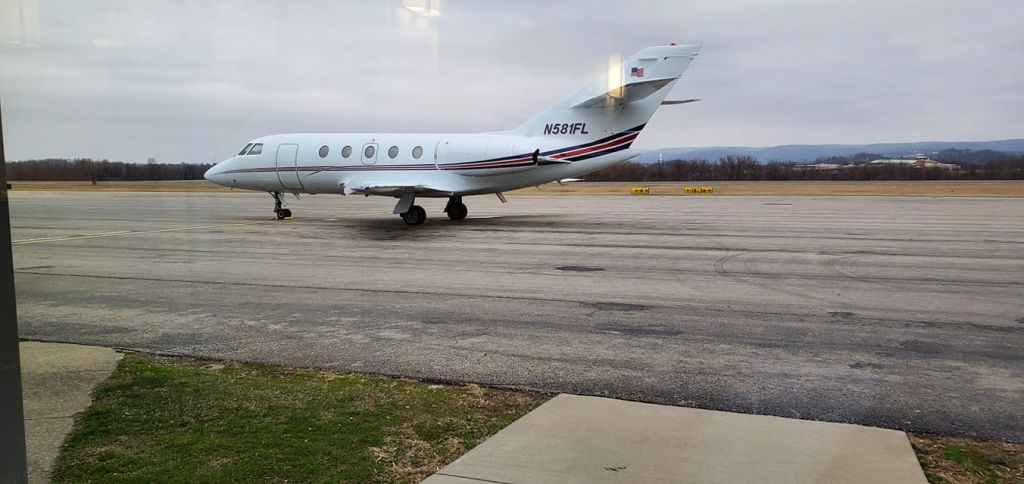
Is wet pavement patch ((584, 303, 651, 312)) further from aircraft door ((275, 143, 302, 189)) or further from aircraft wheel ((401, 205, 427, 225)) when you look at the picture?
aircraft door ((275, 143, 302, 189))

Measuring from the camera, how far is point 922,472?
3818 millimetres

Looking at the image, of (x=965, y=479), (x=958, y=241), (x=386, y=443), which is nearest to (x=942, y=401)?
(x=965, y=479)

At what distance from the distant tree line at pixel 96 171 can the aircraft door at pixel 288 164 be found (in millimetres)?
10017

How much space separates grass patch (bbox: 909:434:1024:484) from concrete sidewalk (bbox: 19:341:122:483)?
4913 millimetres

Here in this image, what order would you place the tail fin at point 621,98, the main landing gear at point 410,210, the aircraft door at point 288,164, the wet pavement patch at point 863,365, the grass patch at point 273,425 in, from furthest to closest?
the aircraft door at point 288,164 < the main landing gear at point 410,210 < the tail fin at point 621,98 < the wet pavement patch at point 863,365 < the grass patch at point 273,425

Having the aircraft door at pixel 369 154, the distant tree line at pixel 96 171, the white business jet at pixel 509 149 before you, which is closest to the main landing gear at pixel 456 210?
the white business jet at pixel 509 149

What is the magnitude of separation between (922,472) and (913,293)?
6880mm

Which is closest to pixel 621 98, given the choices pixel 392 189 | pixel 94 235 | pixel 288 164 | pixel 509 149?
pixel 509 149

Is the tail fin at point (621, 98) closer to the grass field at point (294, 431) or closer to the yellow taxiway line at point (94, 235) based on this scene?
the yellow taxiway line at point (94, 235)

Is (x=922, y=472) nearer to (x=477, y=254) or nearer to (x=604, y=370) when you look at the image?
(x=604, y=370)

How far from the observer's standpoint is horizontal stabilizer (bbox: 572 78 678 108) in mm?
18766

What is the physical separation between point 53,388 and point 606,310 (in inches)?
226

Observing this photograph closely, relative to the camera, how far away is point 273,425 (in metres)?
4.55

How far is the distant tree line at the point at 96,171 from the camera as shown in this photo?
4559 mm
